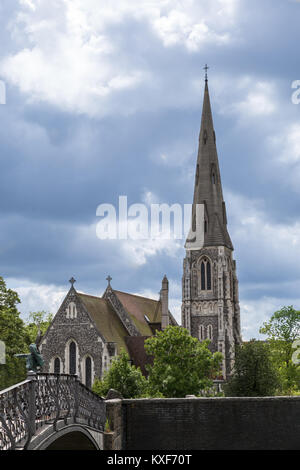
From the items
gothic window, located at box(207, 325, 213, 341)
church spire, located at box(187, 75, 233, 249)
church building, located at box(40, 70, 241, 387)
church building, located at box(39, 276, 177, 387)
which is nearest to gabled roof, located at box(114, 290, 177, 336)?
church building, located at box(40, 70, 241, 387)

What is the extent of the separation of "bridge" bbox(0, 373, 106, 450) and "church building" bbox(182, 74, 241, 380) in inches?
1758

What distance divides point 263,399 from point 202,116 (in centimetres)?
4905

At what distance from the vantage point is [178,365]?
42.4m

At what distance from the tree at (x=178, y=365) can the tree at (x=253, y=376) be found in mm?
2619

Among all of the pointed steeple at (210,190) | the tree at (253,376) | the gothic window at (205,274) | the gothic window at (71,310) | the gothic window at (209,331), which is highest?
the pointed steeple at (210,190)

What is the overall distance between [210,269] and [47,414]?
175 ft

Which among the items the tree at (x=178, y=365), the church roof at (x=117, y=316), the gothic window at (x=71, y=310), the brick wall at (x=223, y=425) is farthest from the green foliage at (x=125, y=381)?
the brick wall at (x=223, y=425)

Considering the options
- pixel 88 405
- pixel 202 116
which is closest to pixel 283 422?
Result: pixel 88 405

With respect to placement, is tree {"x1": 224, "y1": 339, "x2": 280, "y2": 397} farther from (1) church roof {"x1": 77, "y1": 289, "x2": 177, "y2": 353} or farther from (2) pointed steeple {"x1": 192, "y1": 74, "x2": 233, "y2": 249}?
(2) pointed steeple {"x1": 192, "y1": 74, "x2": 233, "y2": 249}

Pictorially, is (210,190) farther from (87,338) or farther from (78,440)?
(78,440)

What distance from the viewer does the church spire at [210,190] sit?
67562 millimetres

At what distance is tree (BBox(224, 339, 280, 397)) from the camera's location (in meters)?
38.7

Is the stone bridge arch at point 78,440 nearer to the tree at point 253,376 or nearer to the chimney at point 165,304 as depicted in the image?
the tree at point 253,376
